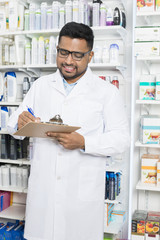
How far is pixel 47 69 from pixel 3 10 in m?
0.73

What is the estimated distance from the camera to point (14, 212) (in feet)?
11.2

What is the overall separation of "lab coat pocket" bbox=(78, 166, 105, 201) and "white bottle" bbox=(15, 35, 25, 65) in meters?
1.66

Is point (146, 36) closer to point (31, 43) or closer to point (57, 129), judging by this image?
point (31, 43)

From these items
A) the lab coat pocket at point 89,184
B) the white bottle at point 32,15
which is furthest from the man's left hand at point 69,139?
the white bottle at point 32,15

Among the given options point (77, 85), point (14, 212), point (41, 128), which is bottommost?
point (14, 212)

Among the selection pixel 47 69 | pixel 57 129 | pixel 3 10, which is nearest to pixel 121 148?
pixel 57 129

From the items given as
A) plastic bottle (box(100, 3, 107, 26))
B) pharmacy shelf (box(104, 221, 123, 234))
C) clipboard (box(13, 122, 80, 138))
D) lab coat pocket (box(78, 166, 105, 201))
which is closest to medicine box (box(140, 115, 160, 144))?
pharmacy shelf (box(104, 221, 123, 234))

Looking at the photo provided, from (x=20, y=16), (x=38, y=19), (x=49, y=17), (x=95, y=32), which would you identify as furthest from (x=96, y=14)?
(x=20, y=16)

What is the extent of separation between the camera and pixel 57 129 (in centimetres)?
166

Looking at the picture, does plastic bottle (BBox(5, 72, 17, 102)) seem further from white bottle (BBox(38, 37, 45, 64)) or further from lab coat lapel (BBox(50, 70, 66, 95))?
lab coat lapel (BBox(50, 70, 66, 95))

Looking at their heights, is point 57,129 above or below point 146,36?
below

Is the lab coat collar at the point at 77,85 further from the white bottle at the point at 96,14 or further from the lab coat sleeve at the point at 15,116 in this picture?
the white bottle at the point at 96,14

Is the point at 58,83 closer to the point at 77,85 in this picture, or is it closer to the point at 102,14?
the point at 77,85

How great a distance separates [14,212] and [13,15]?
1.97 meters
